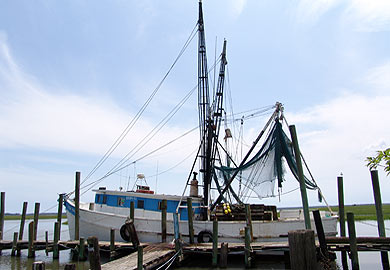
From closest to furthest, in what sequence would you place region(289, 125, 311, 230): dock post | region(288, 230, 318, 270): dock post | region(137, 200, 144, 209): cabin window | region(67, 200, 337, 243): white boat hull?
region(288, 230, 318, 270): dock post
region(289, 125, 311, 230): dock post
region(67, 200, 337, 243): white boat hull
region(137, 200, 144, 209): cabin window

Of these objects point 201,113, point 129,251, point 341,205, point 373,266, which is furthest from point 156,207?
point 373,266

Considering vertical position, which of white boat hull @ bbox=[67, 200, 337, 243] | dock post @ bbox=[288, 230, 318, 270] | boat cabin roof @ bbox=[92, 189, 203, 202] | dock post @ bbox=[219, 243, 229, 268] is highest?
boat cabin roof @ bbox=[92, 189, 203, 202]

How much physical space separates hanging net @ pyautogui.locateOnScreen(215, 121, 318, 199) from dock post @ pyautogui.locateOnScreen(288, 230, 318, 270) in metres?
12.5

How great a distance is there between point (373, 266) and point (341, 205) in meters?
3.07

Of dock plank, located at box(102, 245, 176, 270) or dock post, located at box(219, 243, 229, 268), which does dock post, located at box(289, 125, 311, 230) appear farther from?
dock plank, located at box(102, 245, 176, 270)

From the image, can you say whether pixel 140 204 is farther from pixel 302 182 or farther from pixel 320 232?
pixel 320 232

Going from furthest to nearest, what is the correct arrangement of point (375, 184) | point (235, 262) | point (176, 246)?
point (235, 262), point (176, 246), point (375, 184)

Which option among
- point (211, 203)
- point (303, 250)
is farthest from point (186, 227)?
point (303, 250)

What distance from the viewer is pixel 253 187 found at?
53.3ft

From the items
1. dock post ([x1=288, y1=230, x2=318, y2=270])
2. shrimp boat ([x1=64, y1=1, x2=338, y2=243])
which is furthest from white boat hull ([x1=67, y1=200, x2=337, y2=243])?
dock post ([x1=288, y1=230, x2=318, y2=270])

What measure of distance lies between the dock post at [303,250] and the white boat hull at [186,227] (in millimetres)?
11567

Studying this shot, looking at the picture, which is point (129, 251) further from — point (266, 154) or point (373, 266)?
point (373, 266)

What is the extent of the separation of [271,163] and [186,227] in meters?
5.56

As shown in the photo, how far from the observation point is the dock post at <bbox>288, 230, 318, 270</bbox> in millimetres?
2674
